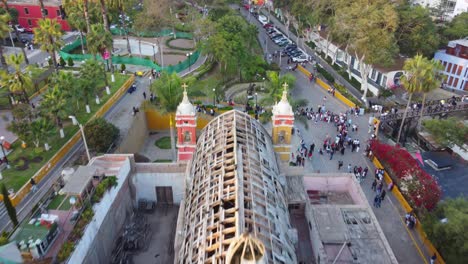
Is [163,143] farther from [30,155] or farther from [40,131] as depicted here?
[30,155]

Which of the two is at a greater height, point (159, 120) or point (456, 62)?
point (456, 62)

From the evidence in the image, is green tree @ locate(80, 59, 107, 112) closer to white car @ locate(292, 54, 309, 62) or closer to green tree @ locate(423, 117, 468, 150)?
white car @ locate(292, 54, 309, 62)

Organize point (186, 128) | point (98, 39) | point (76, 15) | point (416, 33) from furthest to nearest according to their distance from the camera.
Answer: point (76, 15) → point (416, 33) → point (98, 39) → point (186, 128)

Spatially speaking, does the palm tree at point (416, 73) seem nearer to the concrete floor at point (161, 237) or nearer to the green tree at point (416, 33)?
the green tree at point (416, 33)

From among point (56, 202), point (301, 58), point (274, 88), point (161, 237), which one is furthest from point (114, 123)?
point (301, 58)

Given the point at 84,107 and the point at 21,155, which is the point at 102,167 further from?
the point at 84,107

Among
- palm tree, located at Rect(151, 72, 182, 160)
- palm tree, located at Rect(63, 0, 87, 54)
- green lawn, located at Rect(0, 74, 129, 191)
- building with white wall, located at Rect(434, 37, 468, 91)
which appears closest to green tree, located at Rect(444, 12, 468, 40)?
building with white wall, located at Rect(434, 37, 468, 91)
